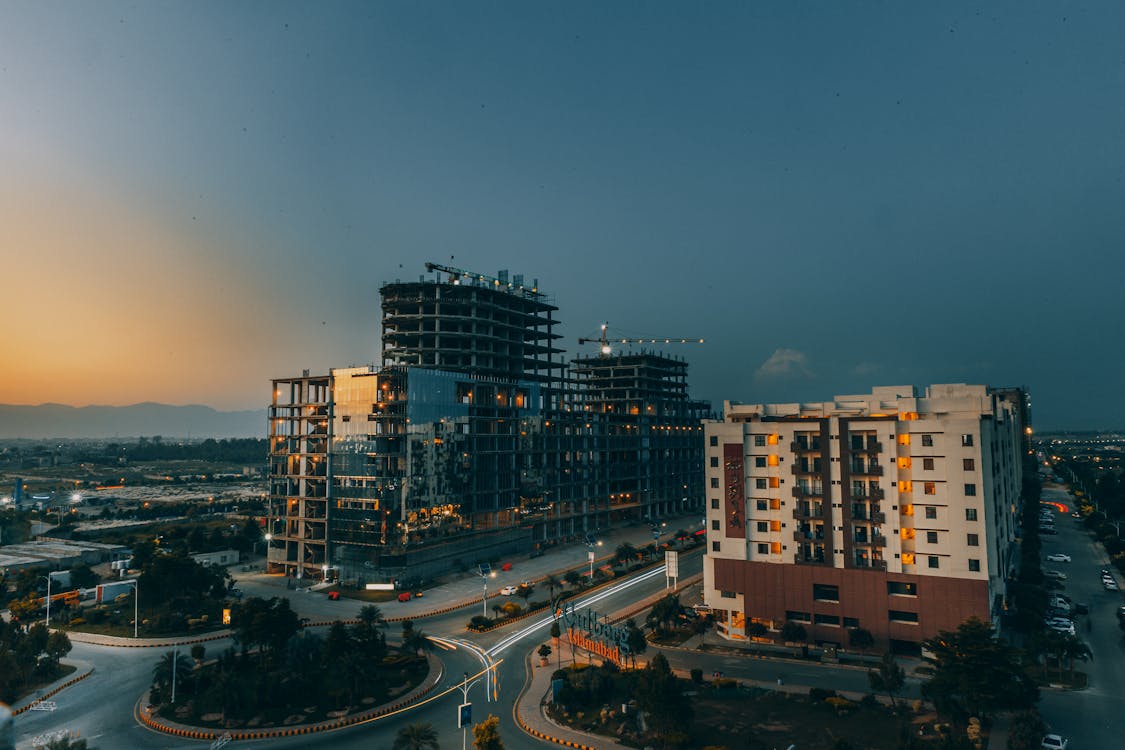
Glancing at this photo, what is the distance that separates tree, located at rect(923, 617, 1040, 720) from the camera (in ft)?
159

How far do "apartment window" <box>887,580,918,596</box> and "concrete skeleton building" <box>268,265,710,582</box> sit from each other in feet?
229

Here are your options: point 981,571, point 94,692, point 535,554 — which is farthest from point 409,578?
point 981,571

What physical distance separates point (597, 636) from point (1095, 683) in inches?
1869

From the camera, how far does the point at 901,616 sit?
7019cm

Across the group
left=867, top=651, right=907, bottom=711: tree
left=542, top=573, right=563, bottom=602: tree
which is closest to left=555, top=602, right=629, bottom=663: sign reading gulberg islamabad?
left=542, top=573, right=563, bottom=602: tree

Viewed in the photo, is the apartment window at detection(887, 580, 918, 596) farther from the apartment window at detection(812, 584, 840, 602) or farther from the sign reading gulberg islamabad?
the sign reading gulberg islamabad

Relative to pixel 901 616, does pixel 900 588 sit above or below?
above

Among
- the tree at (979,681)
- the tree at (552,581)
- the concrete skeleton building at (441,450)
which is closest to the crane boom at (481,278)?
the concrete skeleton building at (441,450)

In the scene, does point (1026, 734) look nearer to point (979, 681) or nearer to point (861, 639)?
point (979, 681)

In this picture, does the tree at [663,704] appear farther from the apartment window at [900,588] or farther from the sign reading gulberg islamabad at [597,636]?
the apartment window at [900,588]

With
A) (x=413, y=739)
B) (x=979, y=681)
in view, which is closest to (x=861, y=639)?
(x=979, y=681)

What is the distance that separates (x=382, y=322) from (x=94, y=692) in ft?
321

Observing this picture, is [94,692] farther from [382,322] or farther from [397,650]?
[382,322]

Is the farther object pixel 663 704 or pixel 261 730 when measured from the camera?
pixel 261 730
